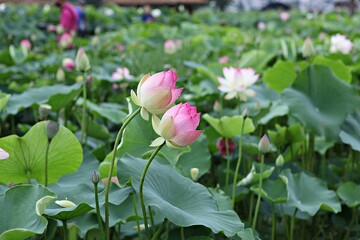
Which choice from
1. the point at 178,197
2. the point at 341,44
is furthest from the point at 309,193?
the point at 341,44

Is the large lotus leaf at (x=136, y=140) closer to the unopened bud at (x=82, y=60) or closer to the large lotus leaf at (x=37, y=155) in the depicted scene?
the large lotus leaf at (x=37, y=155)

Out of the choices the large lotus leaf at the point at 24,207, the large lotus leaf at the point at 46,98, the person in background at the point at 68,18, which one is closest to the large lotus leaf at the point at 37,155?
the large lotus leaf at the point at 24,207

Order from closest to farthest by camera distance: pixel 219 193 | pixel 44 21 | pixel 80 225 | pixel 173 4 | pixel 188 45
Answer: pixel 80 225, pixel 219 193, pixel 188 45, pixel 44 21, pixel 173 4

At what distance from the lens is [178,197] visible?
2.84 ft

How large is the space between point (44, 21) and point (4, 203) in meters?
6.28

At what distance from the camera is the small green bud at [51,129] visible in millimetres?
944

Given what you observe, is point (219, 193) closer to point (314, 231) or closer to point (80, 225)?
point (80, 225)

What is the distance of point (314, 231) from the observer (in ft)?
4.95

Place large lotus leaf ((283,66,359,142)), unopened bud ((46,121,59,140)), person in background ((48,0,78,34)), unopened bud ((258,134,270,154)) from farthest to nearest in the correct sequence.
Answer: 1. person in background ((48,0,78,34))
2. large lotus leaf ((283,66,359,142))
3. unopened bud ((258,134,270,154))
4. unopened bud ((46,121,59,140))

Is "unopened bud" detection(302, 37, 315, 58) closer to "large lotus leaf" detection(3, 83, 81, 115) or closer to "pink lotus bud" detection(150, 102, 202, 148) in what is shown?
"large lotus leaf" detection(3, 83, 81, 115)

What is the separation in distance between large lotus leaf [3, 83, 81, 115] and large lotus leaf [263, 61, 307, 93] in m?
0.61

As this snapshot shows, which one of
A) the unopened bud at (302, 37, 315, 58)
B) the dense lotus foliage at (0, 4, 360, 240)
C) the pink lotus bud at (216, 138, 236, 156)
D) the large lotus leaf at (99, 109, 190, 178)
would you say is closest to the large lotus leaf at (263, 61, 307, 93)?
the dense lotus foliage at (0, 4, 360, 240)

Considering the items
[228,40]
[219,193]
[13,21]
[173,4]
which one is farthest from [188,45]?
[173,4]

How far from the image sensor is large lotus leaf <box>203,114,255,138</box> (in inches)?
50.6
